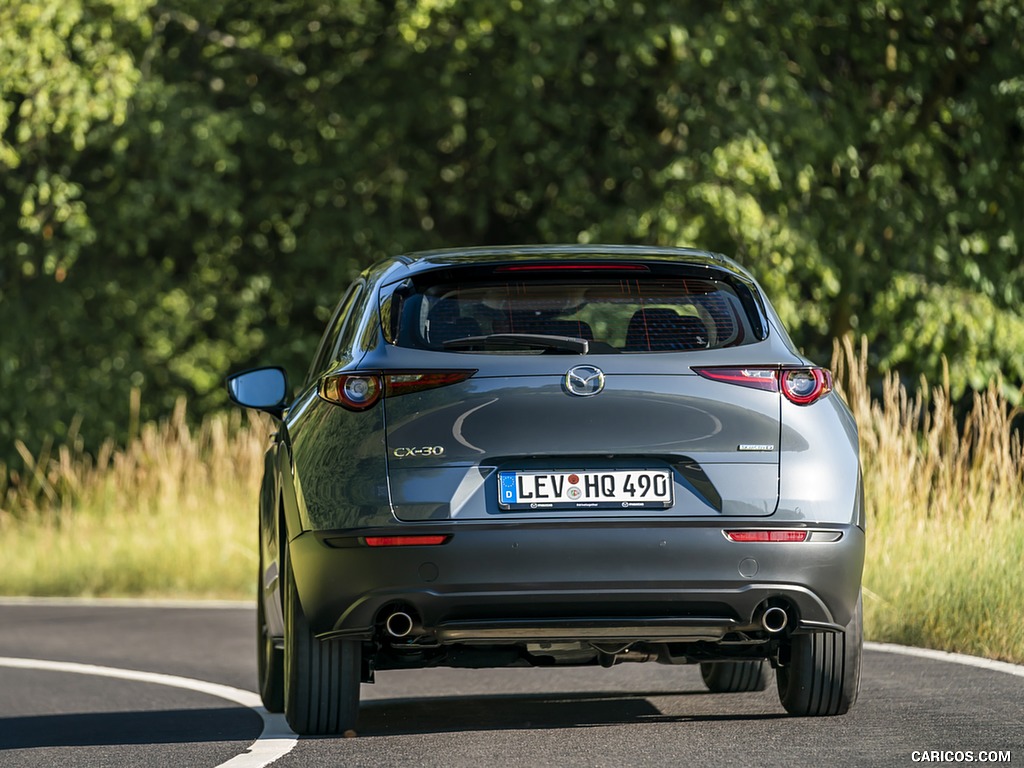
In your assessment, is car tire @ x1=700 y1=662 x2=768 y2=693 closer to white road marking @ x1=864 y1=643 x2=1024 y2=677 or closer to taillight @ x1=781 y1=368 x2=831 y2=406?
white road marking @ x1=864 y1=643 x2=1024 y2=677

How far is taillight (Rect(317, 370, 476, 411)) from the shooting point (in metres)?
6.78

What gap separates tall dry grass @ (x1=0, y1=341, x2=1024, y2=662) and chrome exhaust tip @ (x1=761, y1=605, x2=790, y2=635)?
2982 millimetres

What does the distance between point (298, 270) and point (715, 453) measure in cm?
1595

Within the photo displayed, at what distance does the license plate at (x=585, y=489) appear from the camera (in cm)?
665

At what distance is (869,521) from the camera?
1210cm

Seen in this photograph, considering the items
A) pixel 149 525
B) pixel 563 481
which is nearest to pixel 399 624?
pixel 563 481

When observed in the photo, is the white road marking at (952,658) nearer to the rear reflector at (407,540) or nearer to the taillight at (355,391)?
the rear reflector at (407,540)

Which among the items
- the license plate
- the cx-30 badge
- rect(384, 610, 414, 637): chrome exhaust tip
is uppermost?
the cx-30 badge

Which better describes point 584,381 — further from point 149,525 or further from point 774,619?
point 149,525

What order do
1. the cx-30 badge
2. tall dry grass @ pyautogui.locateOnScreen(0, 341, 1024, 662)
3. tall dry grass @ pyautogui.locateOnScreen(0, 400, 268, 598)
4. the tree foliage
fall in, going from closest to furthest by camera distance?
1. the cx-30 badge
2. tall dry grass @ pyautogui.locateOnScreen(0, 341, 1024, 662)
3. tall dry grass @ pyautogui.locateOnScreen(0, 400, 268, 598)
4. the tree foliage

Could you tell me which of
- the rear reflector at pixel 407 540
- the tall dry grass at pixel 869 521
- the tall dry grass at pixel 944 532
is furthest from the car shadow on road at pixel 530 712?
the tall dry grass at pixel 869 521

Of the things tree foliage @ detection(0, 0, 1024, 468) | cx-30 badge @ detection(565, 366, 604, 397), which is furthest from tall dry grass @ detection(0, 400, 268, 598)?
cx-30 badge @ detection(565, 366, 604, 397)

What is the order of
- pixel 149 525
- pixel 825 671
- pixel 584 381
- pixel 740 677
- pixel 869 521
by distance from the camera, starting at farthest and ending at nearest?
1. pixel 149 525
2. pixel 869 521
3. pixel 740 677
4. pixel 825 671
5. pixel 584 381

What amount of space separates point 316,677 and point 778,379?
1892mm
